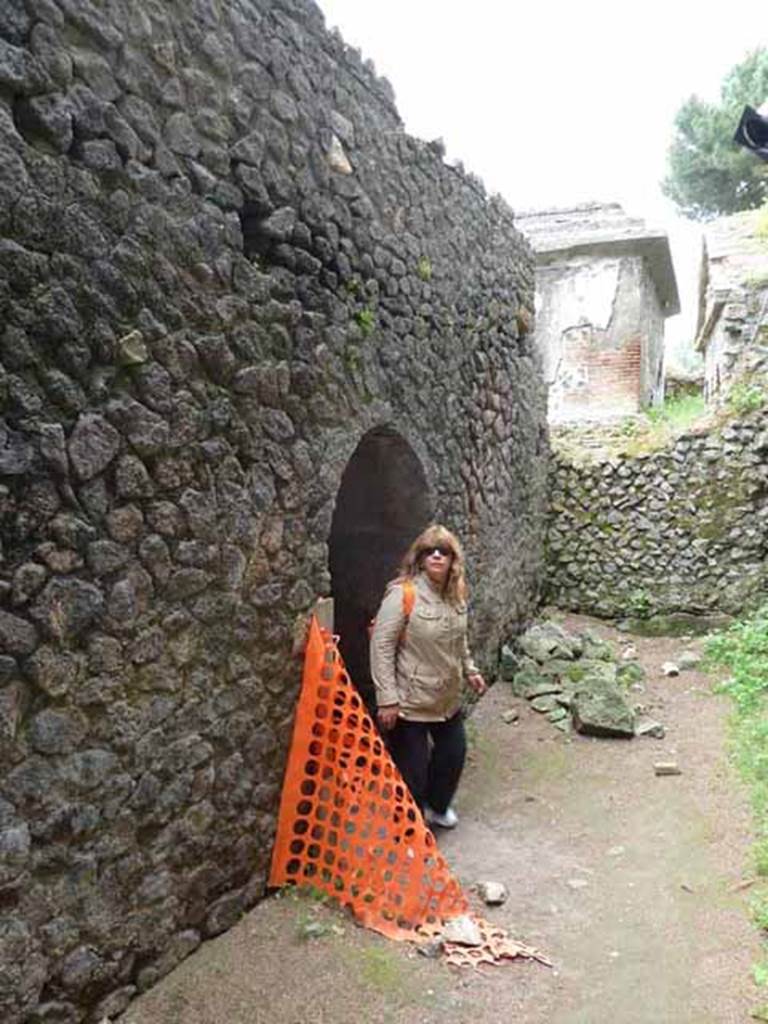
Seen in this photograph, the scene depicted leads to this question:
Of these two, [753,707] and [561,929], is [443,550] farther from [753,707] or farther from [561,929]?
[753,707]

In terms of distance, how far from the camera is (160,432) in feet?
9.80

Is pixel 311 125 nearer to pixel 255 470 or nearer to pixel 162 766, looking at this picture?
pixel 255 470

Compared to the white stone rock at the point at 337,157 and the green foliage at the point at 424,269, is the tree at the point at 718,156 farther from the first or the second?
the white stone rock at the point at 337,157

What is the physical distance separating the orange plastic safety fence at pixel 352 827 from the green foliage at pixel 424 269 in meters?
2.41

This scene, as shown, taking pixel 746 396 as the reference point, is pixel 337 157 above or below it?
above

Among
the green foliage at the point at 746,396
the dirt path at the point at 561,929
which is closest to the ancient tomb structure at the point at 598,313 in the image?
the green foliage at the point at 746,396

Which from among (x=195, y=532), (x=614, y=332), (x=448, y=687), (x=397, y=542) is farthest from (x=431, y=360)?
(x=614, y=332)

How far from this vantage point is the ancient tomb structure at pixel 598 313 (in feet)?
41.3

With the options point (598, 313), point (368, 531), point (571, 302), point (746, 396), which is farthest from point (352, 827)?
point (571, 302)

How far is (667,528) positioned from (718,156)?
15.0 m

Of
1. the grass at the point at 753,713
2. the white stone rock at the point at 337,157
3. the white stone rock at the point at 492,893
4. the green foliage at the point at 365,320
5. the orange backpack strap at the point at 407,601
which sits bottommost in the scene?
the white stone rock at the point at 492,893

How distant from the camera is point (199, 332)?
320 centimetres

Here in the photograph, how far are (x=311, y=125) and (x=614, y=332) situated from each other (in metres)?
9.66

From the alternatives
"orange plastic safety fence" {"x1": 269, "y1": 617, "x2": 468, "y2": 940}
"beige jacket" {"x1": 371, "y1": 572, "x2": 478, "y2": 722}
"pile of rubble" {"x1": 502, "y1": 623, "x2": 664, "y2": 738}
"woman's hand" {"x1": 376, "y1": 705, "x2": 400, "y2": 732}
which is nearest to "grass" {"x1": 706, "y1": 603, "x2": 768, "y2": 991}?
"pile of rubble" {"x1": 502, "y1": 623, "x2": 664, "y2": 738}
